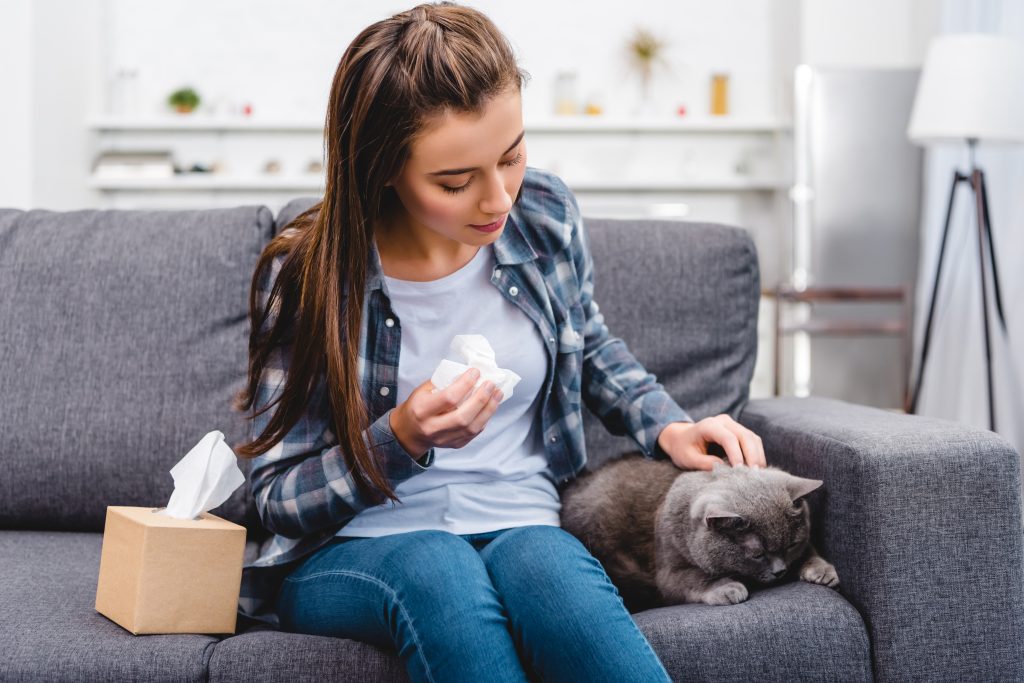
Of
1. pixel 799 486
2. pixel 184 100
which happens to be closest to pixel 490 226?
pixel 799 486

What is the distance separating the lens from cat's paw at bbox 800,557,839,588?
4.30 ft

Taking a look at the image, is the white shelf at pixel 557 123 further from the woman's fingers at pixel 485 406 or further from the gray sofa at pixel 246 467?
the woman's fingers at pixel 485 406

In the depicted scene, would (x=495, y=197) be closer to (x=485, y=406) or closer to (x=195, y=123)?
(x=485, y=406)

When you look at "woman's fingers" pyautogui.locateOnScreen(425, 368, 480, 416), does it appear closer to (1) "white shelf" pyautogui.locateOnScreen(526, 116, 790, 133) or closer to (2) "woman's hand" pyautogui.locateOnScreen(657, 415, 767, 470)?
(2) "woman's hand" pyautogui.locateOnScreen(657, 415, 767, 470)

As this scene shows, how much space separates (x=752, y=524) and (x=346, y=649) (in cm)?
57

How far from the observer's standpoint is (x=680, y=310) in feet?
5.66

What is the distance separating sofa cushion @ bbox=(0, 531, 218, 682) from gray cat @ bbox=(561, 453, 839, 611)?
1.84 feet

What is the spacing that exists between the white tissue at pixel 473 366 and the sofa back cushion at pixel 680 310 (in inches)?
23.4

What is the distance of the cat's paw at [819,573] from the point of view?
131 cm

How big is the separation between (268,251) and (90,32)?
4560 mm

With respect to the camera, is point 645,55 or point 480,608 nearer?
point 480,608

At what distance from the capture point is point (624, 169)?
534 cm

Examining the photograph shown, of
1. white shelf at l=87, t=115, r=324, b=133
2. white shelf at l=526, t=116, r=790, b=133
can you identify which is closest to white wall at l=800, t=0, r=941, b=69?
white shelf at l=526, t=116, r=790, b=133

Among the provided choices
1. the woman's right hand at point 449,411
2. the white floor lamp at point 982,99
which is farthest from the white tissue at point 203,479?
the white floor lamp at point 982,99
